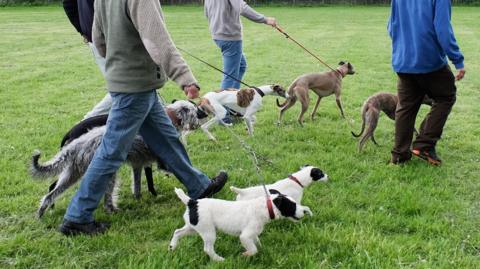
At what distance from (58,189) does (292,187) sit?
2.09 m

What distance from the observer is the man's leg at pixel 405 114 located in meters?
5.71

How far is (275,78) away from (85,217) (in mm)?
7935

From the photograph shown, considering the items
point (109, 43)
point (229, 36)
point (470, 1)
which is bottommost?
point (470, 1)

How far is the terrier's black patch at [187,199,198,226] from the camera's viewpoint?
3585 millimetres

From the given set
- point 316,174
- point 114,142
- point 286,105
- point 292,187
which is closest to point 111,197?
point 114,142

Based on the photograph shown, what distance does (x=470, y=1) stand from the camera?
37.1 m

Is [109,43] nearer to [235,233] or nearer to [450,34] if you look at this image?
[235,233]

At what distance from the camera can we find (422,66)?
534 cm

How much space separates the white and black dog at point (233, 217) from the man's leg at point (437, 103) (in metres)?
2.70

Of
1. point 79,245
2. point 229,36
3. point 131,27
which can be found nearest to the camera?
point 131,27

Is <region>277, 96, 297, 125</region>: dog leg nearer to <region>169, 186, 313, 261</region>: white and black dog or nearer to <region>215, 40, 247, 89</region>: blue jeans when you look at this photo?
<region>215, 40, 247, 89</region>: blue jeans

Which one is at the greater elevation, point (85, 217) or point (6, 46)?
point (85, 217)

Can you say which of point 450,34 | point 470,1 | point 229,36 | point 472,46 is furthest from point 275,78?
point 470,1

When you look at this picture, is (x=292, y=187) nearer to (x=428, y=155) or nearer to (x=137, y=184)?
(x=137, y=184)
